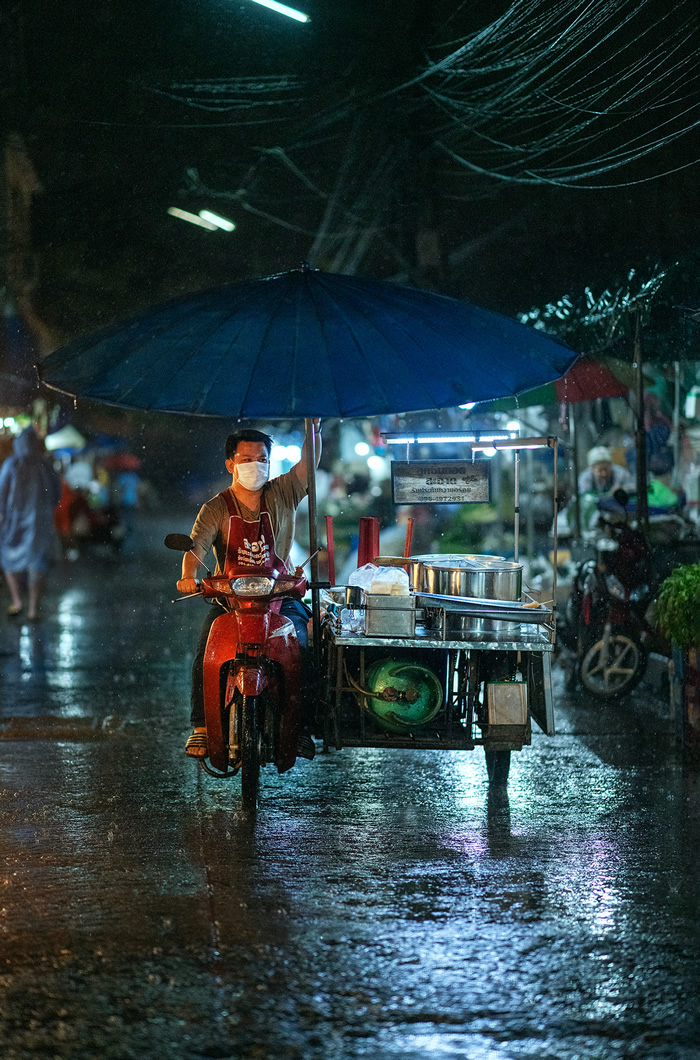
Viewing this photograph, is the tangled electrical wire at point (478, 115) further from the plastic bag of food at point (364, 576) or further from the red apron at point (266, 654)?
the red apron at point (266, 654)

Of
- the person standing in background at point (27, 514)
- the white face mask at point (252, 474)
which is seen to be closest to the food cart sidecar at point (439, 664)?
the white face mask at point (252, 474)

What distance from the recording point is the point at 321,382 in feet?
19.9

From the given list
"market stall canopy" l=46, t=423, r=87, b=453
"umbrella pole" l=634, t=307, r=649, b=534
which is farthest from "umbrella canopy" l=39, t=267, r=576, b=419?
"market stall canopy" l=46, t=423, r=87, b=453

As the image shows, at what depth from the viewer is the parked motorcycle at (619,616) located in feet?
30.4

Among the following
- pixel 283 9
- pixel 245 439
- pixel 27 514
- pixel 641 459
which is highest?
pixel 283 9

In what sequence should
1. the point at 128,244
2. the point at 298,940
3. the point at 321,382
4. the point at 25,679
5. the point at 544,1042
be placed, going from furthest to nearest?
the point at 128,244 → the point at 25,679 → the point at 321,382 → the point at 298,940 → the point at 544,1042

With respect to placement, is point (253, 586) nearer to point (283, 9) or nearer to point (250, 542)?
point (250, 542)

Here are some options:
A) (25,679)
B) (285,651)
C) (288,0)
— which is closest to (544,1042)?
(285,651)

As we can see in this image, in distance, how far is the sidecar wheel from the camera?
598 cm

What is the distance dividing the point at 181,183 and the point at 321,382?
44.1 ft

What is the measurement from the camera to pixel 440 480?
665 centimetres

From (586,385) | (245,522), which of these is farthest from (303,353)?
(586,385)

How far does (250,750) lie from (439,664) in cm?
116

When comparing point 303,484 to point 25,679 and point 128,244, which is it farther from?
point 128,244
